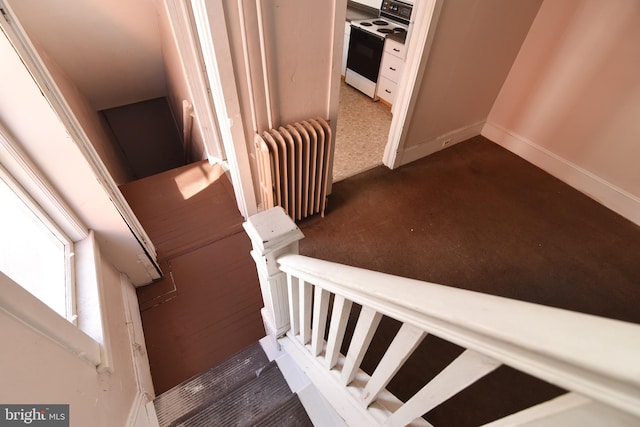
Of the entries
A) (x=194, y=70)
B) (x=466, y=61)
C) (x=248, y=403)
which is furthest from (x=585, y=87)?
(x=248, y=403)

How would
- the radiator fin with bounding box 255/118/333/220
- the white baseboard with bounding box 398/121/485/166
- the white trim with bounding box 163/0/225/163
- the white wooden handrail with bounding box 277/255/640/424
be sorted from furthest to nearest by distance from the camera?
the white baseboard with bounding box 398/121/485/166
the white trim with bounding box 163/0/225/163
the radiator fin with bounding box 255/118/333/220
the white wooden handrail with bounding box 277/255/640/424

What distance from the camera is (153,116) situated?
425 cm

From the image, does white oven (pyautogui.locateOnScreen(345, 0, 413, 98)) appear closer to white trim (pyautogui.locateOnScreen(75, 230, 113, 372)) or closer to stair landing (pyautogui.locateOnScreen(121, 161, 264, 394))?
stair landing (pyautogui.locateOnScreen(121, 161, 264, 394))

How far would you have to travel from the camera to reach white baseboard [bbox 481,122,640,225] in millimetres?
2445

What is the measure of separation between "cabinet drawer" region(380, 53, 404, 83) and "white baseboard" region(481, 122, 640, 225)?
121 cm

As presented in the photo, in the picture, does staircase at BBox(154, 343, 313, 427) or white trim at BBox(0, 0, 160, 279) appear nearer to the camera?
white trim at BBox(0, 0, 160, 279)

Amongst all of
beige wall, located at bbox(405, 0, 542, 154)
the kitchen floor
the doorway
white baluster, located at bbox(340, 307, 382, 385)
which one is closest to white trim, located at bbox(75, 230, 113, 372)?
white baluster, located at bbox(340, 307, 382, 385)

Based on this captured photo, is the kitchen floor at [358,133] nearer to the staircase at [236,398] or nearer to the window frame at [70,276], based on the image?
the staircase at [236,398]

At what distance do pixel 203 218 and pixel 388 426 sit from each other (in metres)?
1.96

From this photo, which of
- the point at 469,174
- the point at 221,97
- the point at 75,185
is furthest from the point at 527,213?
the point at 75,185

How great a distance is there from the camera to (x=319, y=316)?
3.28 feet

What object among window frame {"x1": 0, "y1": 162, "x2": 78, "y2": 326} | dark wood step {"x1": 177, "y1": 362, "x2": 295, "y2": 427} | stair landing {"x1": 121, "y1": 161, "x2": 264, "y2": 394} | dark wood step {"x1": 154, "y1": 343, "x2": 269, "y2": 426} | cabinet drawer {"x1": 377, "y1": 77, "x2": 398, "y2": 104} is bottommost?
stair landing {"x1": 121, "y1": 161, "x2": 264, "y2": 394}

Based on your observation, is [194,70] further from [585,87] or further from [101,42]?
[585,87]

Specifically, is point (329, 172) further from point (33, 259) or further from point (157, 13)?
point (157, 13)
